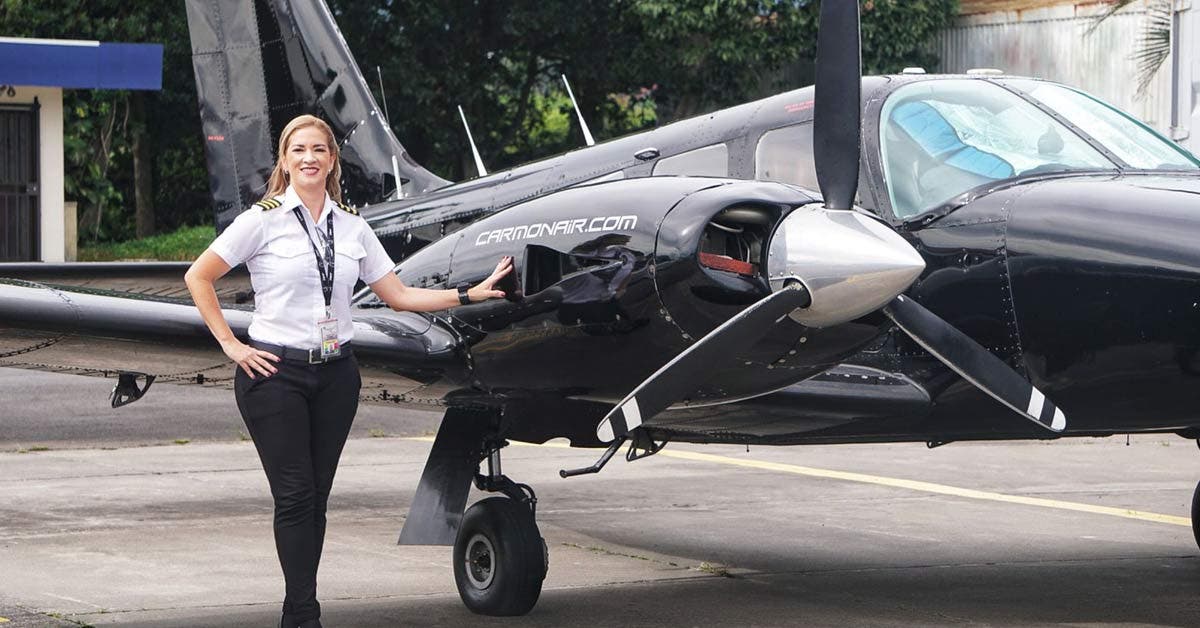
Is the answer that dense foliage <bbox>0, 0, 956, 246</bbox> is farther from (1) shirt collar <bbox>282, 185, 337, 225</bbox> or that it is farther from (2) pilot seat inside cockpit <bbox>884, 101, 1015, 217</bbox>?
(1) shirt collar <bbox>282, 185, 337, 225</bbox>

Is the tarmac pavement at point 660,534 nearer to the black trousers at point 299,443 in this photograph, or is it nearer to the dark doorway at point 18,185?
the black trousers at point 299,443

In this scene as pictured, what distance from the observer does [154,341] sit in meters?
6.86

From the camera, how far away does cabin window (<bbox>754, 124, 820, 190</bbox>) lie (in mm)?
7383

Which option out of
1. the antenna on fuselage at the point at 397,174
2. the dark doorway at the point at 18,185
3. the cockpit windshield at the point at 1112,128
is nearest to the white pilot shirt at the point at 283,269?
the cockpit windshield at the point at 1112,128

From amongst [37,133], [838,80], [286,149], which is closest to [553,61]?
[37,133]

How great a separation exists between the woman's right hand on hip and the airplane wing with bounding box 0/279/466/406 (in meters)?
1.23

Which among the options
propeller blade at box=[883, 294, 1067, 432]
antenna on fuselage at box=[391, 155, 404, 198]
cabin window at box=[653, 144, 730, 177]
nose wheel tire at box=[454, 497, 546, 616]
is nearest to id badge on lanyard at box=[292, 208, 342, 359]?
nose wheel tire at box=[454, 497, 546, 616]

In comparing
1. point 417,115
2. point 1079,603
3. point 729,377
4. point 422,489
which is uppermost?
point 417,115

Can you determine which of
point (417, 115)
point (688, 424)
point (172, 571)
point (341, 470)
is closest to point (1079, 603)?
point (688, 424)

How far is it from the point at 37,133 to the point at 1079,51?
19.2m

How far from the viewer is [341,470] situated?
41.2ft

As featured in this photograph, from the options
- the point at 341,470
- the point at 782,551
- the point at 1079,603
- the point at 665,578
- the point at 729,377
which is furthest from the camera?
the point at 341,470

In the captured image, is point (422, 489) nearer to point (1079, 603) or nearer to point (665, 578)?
point (665, 578)

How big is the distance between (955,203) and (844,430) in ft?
3.60
